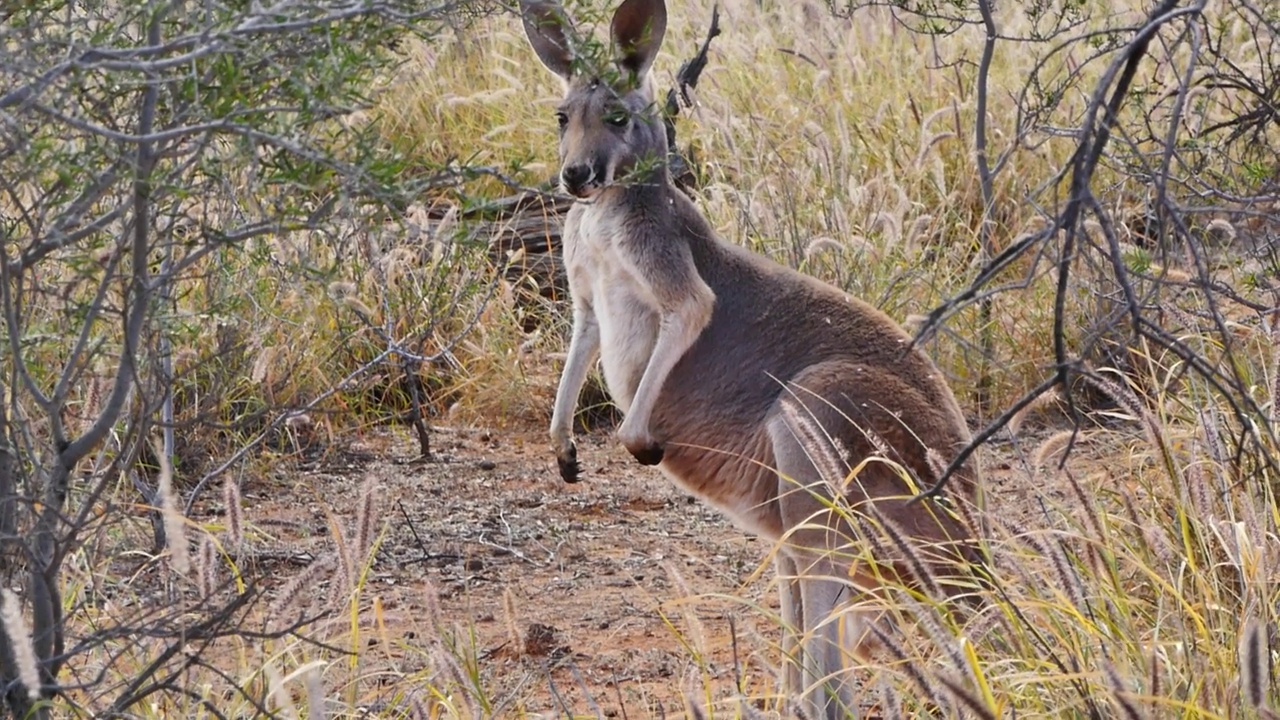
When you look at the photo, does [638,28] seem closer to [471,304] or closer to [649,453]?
[649,453]

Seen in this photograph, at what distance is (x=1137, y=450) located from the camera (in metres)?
5.63

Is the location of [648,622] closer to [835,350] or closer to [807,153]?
[835,350]

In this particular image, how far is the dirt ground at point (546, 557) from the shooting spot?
4.59 meters

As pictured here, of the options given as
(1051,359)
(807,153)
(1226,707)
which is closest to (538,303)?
(807,153)

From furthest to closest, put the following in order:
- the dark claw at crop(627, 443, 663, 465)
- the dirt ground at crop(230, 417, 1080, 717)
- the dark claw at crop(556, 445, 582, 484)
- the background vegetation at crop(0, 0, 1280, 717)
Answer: the dark claw at crop(556, 445, 582, 484)
the dark claw at crop(627, 443, 663, 465)
the dirt ground at crop(230, 417, 1080, 717)
the background vegetation at crop(0, 0, 1280, 717)

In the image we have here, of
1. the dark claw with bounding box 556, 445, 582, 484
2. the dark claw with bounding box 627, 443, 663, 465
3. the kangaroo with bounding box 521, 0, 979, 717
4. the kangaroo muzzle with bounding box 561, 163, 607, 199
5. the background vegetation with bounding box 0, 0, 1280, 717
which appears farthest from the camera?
the dark claw with bounding box 556, 445, 582, 484

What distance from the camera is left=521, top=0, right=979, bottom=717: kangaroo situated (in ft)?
14.2

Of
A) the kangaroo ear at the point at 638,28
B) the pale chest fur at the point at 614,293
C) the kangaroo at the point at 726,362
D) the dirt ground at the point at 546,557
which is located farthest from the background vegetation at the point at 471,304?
the kangaroo ear at the point at 638,28

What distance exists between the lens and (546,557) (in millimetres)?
5883

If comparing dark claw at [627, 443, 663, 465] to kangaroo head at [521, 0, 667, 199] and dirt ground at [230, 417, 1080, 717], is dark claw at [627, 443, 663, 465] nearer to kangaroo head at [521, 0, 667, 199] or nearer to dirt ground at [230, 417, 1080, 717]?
dirt ground at [230, 417, 1080, 717]

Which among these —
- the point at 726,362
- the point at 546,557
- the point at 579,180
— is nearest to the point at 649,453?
the point at 726,362

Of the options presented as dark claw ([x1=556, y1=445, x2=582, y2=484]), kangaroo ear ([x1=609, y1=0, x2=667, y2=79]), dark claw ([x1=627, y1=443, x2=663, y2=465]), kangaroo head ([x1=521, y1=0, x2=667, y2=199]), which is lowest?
dark claw ([x1=556, y1=445, x2=582, y2=484])

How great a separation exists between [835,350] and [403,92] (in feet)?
21.2

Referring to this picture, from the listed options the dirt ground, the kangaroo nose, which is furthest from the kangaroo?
the dirt ground
